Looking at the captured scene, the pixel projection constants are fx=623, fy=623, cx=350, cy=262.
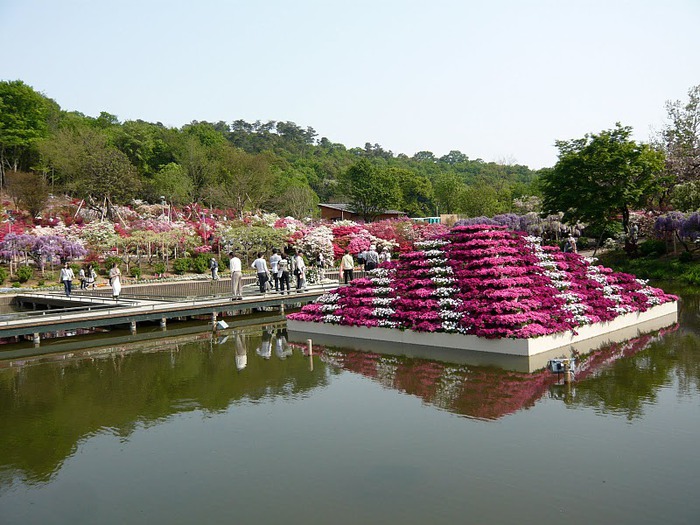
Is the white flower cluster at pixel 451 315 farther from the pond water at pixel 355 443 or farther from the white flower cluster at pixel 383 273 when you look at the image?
the white flower cluster at pixel 383 273

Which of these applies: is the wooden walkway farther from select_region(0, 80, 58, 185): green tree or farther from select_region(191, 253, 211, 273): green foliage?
select_region(0, 80, 58, 185): green tree

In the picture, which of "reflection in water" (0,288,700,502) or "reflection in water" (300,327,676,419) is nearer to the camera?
"reflection in water" (0,288,700,502)

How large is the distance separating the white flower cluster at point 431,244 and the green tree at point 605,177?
25.1 m

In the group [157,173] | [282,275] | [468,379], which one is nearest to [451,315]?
[468,379]

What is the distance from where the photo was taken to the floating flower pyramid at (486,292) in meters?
16.1

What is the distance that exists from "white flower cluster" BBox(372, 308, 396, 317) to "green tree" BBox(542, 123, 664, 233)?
27.7 m

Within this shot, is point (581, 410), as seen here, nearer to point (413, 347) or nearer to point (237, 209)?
point (413, 347)

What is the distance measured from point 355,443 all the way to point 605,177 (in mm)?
37298

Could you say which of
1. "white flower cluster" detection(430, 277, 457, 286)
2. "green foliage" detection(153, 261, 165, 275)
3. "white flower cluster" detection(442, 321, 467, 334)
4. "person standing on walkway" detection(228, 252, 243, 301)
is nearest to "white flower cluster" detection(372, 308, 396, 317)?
"white flower cluster" detection(430, 277, 457, 286)

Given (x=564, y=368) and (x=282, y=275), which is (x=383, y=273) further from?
(x=564, y=368)

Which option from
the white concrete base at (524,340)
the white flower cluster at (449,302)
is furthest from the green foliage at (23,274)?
the white flower cluster at (449,302)

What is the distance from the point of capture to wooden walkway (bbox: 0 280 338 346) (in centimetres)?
1994

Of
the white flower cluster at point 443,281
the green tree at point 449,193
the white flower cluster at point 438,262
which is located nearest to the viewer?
the white flower cluster at point 443,281

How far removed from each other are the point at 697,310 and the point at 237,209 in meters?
43.7
